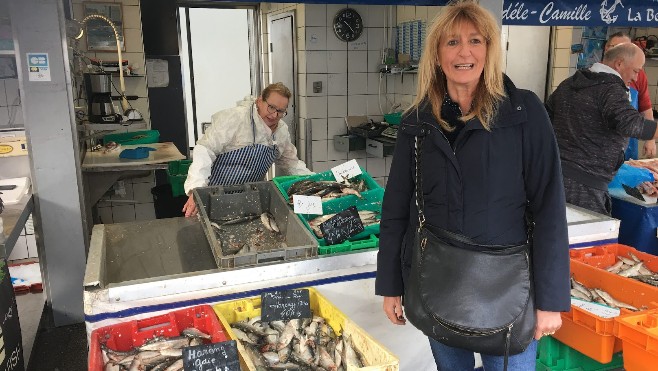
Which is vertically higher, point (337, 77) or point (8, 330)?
point (337, 77)

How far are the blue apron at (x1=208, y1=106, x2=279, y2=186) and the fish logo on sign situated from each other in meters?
2.87

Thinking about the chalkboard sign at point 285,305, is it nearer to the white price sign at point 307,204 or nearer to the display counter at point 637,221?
the white price sign at point 307,204

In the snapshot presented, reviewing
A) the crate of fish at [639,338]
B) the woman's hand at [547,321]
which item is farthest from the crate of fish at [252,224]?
the crate of fish at [639,338]

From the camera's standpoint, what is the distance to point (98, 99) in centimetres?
566

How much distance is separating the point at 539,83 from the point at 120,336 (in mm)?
5940

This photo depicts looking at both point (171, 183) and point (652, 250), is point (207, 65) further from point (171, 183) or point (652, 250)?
point (652, 250)

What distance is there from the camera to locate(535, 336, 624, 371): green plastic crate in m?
2.63

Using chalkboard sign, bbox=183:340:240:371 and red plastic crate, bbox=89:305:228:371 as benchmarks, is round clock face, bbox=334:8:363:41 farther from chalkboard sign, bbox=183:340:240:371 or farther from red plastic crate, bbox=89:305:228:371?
chalkboard sign, bbox=183:340:240:371

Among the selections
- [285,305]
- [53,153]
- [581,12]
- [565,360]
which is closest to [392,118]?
[581,12]

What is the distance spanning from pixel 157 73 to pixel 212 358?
631 centimetres

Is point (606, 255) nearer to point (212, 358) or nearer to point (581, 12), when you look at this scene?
point (581, 12)

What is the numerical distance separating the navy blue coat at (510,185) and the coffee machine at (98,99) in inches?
180

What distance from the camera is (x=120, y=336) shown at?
2.13 m

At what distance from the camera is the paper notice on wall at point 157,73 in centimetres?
736
